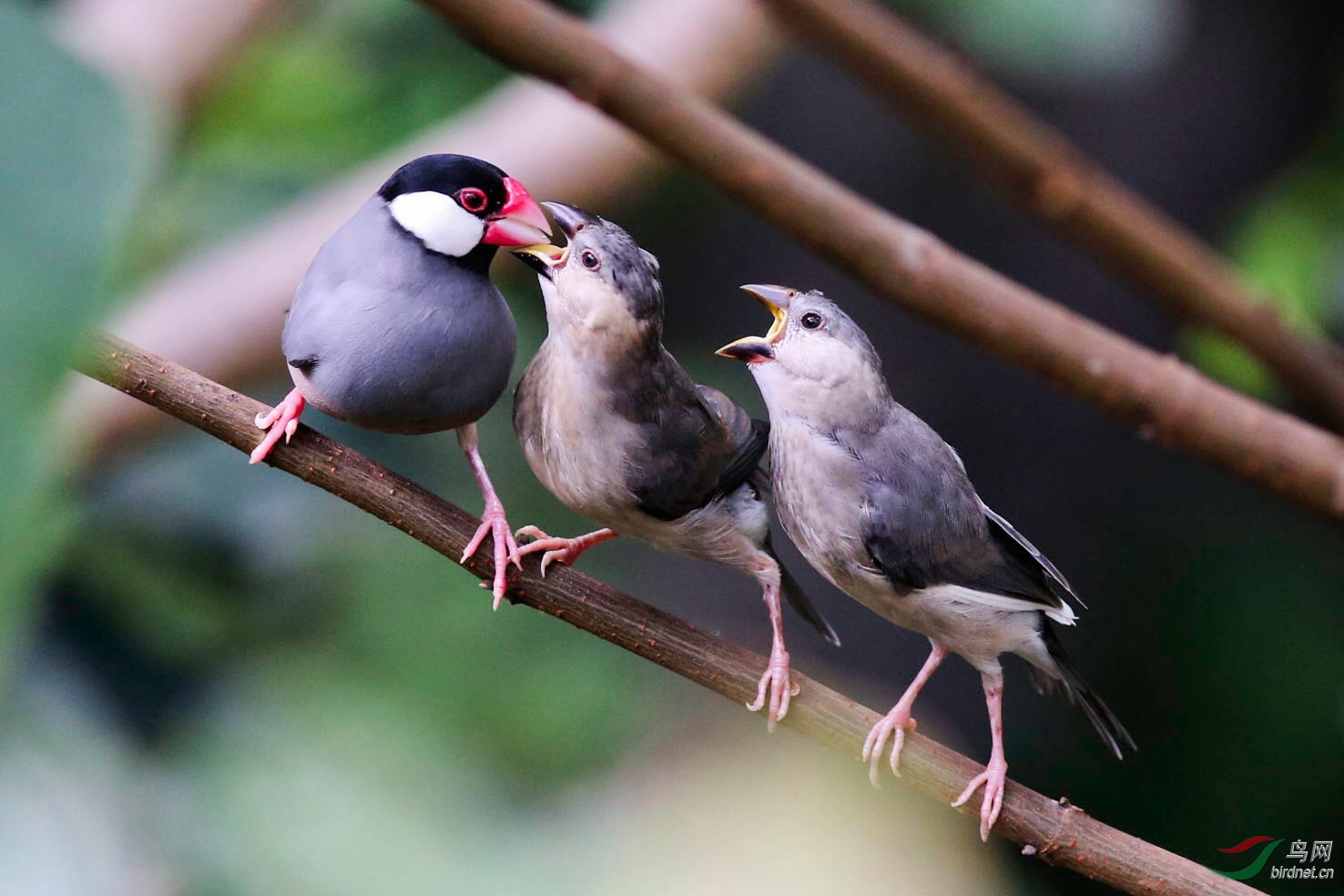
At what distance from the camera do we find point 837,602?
0.99 m

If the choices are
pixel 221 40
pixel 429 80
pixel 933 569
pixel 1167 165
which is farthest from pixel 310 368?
pixel 1167 165

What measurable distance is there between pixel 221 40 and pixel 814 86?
0.98 m

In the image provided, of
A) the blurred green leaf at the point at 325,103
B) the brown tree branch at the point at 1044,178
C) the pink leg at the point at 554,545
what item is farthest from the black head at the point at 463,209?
the blurred green leaf at the point at 325,103

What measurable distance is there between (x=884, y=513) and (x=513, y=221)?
0.16 metres

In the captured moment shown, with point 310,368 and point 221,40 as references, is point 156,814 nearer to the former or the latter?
point 221,40

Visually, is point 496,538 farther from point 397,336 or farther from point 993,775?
point 993,775

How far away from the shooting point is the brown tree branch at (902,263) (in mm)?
578

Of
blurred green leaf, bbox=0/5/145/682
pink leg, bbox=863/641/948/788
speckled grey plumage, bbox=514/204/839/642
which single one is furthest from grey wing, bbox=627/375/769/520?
blurred green leaf, bbox=0/5/145/682

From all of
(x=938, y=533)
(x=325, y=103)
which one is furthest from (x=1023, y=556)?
(x=325, y=103)

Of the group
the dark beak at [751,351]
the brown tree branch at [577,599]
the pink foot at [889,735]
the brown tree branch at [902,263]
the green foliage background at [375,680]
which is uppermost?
the brown tree branch at [902,263]

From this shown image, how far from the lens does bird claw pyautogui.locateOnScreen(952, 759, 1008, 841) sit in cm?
45

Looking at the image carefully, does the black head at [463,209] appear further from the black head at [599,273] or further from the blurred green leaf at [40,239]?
the blurred green leaf at [40,239]

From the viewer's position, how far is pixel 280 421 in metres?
0.44

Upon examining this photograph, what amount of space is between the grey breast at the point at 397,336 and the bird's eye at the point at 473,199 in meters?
0.03
